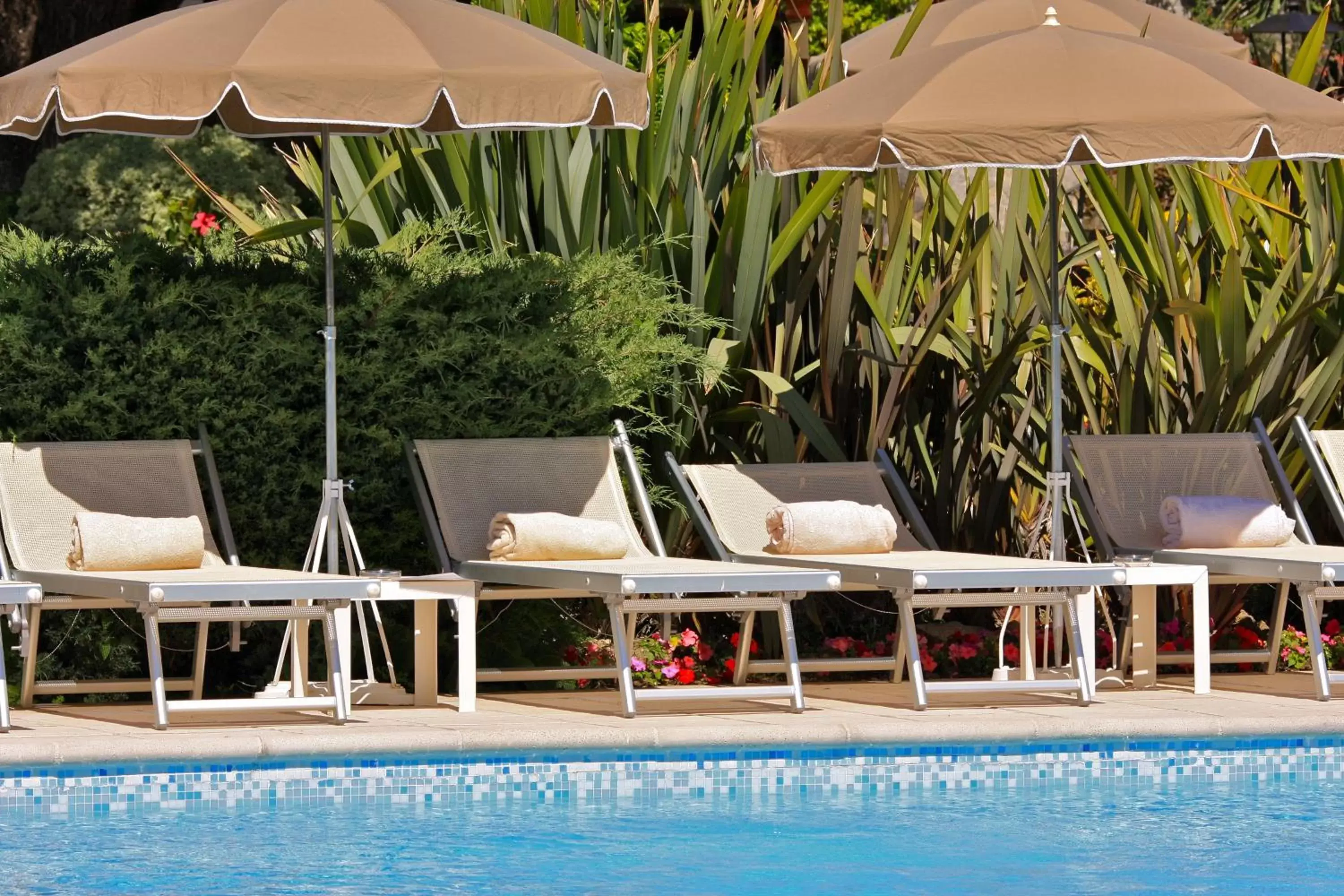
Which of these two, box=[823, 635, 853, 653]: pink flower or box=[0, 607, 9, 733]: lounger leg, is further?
box=[823, 635, 853, 653]: pink flower

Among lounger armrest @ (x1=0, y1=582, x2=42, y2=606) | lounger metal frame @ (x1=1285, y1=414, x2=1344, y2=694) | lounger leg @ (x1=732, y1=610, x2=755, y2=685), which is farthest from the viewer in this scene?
lounger leg @ (x1=732, y1=610, x2=755, y2=685)

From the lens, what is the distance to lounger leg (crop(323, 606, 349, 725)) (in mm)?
6199

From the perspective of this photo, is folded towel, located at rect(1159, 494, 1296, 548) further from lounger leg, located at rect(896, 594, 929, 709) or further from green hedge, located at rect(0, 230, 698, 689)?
green hedge, located at rect(0, 230, 698, 689)

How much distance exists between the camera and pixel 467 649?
6.50 meters

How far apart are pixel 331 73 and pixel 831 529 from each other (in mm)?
2246

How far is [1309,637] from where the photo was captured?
22.2 ft

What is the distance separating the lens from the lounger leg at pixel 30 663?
6.37 m

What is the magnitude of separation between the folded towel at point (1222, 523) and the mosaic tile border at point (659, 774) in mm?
1271

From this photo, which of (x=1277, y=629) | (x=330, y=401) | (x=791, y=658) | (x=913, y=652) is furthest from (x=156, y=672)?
(x=1277, y=629)

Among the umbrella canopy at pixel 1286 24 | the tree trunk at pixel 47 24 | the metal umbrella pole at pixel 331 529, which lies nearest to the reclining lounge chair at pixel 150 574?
the metal umbrella pole at pixel 331 529

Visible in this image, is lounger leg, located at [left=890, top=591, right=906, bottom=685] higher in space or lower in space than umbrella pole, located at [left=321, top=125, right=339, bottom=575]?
lower

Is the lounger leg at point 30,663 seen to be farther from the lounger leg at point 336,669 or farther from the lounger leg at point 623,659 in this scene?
the lounger leg at point 623,659

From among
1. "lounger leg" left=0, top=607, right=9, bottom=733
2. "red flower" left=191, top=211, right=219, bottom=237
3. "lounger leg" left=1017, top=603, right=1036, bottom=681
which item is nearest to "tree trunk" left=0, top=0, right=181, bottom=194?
"red flower" left=191, top=211, right=219, bottom=237

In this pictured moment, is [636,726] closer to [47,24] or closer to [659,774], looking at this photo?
[659,774]
